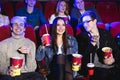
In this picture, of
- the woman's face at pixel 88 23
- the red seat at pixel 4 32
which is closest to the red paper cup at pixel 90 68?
the woman's face at pixel 88 23

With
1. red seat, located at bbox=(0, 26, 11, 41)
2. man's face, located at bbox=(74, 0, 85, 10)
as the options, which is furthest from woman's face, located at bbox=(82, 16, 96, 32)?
man's face, located at bbox=(74, 0, 85, 10)

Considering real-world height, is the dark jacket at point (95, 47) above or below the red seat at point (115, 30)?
below

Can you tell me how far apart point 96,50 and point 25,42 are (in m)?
0.71

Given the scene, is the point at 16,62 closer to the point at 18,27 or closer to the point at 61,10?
the point at 18,27

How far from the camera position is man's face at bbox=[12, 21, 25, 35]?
2820mm

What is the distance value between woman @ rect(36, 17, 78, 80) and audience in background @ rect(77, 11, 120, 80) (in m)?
0.12

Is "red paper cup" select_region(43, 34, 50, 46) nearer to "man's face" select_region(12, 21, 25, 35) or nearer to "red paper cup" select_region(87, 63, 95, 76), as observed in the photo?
"man's face" select_region(12, 21, 25, 35)

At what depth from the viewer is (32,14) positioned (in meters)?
4.36

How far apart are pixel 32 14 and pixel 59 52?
148 centimetres

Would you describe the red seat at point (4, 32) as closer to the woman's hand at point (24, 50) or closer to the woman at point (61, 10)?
the woman's hand at point (24, 50)

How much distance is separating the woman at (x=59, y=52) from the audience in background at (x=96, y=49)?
0.12 meters

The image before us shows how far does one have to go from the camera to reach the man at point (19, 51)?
2.72m

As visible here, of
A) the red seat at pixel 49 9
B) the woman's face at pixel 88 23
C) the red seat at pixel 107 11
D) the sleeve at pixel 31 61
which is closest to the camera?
the sleeve at pixel 31 61

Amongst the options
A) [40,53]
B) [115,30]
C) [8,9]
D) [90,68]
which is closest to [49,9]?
[8,9]
